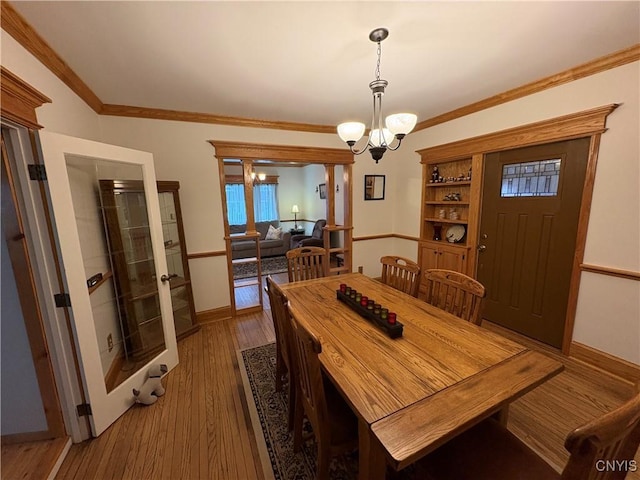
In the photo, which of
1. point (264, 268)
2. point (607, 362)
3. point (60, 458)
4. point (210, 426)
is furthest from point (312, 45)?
point (264, 268)

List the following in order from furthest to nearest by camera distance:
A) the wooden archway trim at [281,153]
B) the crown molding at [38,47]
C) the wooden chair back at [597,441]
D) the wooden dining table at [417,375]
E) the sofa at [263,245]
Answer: the sofa at [263,245], the wooden archway trim at [281,153], the crown molding at [38,47], the wooden dining table at [417,375], the wooden chair back at [597,441]

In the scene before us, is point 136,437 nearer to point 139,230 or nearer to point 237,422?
point 237,422

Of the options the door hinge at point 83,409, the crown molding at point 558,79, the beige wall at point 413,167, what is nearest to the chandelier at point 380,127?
the crown molding at point 558,79

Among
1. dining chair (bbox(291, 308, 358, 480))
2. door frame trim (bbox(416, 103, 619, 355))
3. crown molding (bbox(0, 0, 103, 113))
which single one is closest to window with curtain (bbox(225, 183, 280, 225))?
crown molding (bbox(0, 0, 103, 113))

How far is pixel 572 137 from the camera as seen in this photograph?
2.25m

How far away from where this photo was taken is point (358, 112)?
3.07m

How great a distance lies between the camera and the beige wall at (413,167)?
1955 millimetres

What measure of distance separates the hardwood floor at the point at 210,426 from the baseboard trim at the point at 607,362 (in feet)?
0.20

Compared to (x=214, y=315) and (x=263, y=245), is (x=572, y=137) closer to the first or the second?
(x=214, y=315)

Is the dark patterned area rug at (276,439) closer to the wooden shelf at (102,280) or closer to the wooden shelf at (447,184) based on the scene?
the wooden shelf at (102,280)

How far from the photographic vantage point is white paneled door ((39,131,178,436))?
1575mm

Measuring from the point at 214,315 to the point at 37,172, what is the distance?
2268 mm

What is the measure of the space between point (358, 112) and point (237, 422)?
317 cm

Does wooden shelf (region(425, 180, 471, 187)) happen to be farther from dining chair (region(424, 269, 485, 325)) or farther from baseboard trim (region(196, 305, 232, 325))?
baseboard trim (region(196, 305, 232, 325))
